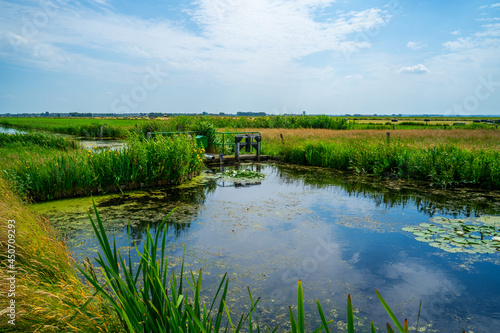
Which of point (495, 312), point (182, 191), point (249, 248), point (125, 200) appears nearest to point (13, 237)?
point (249, 248)

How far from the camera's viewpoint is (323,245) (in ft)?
18.6

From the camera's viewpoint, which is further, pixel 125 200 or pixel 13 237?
pixel 125 200

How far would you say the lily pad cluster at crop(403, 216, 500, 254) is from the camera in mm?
5527

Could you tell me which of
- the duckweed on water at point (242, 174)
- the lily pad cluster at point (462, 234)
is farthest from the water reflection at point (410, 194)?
the duckweed on water at point (242, 174)

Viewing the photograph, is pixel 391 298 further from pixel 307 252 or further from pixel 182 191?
pixel 182 191

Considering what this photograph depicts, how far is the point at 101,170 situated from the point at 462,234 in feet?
29.4

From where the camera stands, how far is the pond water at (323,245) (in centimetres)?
387

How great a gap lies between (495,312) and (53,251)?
5189 millimetres

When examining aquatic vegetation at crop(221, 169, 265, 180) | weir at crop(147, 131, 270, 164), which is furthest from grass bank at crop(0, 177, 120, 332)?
weir at crop(147, 131, 270, 164)

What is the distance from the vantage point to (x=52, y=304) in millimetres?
2461

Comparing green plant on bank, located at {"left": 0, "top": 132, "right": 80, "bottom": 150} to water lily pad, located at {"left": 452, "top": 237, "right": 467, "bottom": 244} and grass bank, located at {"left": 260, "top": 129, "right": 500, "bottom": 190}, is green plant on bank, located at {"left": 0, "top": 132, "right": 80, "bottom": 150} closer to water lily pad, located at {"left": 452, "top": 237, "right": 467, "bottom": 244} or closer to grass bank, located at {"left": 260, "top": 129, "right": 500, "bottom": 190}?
grass bank, located at {"left": 260, "top": 129, "right": 500, "bottom": 190}

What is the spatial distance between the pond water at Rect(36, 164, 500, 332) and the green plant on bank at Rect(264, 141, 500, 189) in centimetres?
100

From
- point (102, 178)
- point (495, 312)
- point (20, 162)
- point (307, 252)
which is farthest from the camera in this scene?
point (102, 178)

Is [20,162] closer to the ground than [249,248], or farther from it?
farther from it
